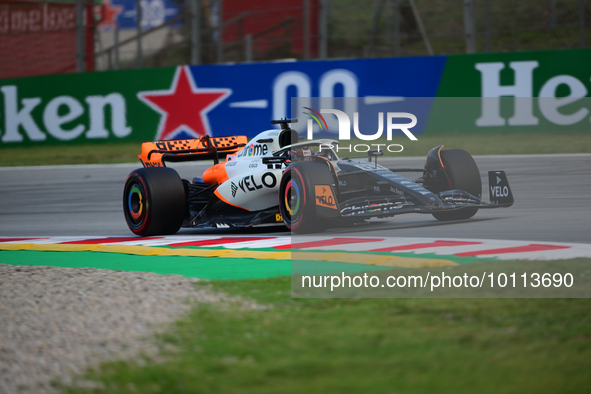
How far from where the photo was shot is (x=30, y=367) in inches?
127

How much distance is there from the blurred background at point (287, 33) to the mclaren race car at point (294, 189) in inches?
274

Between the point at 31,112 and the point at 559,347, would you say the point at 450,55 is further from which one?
the point at 559,347

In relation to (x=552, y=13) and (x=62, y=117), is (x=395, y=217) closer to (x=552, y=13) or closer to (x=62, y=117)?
(x=552, y=13)

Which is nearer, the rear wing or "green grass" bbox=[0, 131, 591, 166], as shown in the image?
the rear wing

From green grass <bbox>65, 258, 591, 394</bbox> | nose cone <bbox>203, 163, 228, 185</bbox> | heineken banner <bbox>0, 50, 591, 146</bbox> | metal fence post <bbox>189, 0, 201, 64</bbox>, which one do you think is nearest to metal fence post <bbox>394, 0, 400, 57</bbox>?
heineken banner <bbox>0, 50, 591, 146</bbox>

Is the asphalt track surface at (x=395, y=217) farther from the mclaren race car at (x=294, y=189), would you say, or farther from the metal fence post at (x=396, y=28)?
the metal fence post at (x=396, y=28)

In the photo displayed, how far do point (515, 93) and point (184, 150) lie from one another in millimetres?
6804

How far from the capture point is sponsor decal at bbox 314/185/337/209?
6.56 metres

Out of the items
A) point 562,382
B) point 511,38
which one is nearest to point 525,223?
point 562,382

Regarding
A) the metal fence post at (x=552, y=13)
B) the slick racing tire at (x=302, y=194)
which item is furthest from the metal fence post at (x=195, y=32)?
the slick racing tire at (x=302, y=194)

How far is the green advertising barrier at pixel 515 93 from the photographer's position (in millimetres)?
12617

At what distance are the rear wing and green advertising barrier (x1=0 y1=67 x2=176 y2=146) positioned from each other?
21.6 feet

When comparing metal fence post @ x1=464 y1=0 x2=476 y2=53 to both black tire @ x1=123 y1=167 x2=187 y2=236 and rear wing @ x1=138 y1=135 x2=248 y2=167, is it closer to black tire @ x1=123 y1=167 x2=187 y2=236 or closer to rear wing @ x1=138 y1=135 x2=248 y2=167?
rear wing @ x1=138 y1=135 x2=248 y2=167

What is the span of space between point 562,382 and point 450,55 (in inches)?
452
